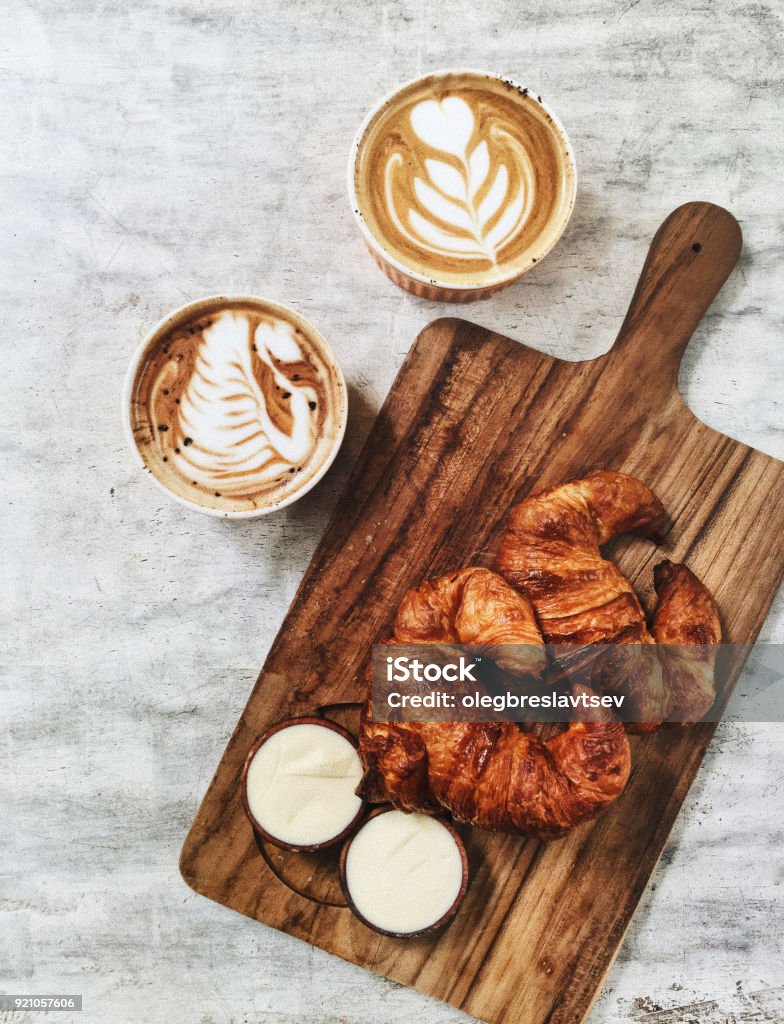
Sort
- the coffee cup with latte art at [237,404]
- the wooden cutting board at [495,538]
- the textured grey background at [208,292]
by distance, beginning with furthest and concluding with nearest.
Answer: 1. the textured grey background at [208,292]
2. the wooden cutting board at [495,538]
3. the coffee cup with latte art at [237,404]

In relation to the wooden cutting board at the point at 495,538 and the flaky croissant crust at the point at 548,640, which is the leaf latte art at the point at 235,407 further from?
the flaky croissant crust at the point at 548,640

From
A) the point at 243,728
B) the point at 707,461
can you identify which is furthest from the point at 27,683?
the point at 707,461

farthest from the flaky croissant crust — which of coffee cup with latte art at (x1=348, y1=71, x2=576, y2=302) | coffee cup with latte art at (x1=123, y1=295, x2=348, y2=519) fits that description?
coffee cup with latte art at (x1=348, y1=71, x2=576, y2=302)

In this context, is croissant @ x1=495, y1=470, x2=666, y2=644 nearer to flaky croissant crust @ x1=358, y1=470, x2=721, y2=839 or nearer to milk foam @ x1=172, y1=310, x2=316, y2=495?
flaky croissant crust @ x1=358, y1=470, x2=721, y2=839

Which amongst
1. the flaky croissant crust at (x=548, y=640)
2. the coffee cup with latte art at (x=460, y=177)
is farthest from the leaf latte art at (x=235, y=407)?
the flaky croissant crust at (x=548, y=640)

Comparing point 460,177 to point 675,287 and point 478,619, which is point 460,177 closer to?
point 675,287

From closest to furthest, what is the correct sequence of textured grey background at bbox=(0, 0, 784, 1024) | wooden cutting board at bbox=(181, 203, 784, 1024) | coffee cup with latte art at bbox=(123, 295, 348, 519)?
coffee cup with latte art at bbox=(123, 295, 348, 519) → wooden cutting board at bbox=(181, 203, 784, 1024) → textured grey background at bbox=(0, 0, 784, 1024)

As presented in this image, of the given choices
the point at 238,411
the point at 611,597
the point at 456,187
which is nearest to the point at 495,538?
the point at 611,597
